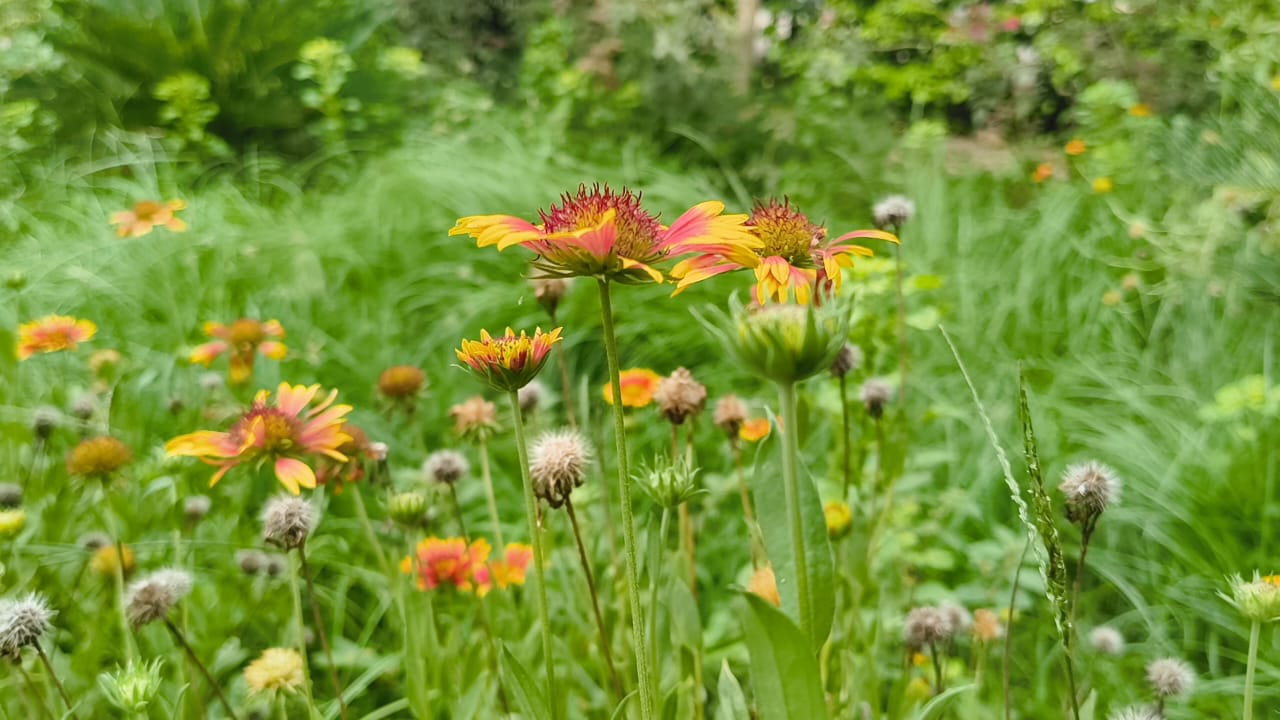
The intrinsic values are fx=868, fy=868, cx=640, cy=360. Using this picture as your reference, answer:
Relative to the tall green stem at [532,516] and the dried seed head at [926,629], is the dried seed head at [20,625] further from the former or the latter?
the dried seed head at [926,629]

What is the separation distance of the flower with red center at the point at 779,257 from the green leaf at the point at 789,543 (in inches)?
3.8

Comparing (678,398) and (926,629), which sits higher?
(678,398)

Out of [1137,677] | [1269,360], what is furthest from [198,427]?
[1269,360]

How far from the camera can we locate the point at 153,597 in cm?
71

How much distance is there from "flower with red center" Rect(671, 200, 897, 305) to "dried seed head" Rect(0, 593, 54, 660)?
1.74 ft

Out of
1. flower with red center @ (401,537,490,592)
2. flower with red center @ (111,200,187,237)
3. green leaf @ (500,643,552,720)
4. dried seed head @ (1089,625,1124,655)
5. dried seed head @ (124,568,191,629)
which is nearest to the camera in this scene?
green leaf @ (500,643,552,720)

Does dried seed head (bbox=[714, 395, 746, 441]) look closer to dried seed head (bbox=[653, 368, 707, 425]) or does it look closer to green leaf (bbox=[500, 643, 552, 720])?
dried seed head (bbox=[653, 368, 707, 425])

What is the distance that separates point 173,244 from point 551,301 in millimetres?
1728

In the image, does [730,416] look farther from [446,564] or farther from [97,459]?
[97,459]

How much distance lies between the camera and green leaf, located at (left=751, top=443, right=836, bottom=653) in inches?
19.0

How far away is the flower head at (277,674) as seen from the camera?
71cm

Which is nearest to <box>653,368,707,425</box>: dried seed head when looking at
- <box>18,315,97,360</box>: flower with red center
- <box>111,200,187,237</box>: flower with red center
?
<box>18,315,97,360</box>: flower with red center

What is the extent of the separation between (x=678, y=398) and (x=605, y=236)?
1.06 feet

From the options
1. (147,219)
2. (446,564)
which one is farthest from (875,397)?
(147,219)
